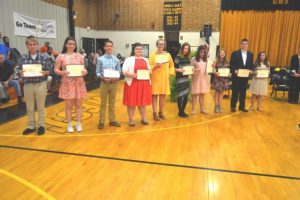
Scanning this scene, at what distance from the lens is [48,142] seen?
12.6 ft

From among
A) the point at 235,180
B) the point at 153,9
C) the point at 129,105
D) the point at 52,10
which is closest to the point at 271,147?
the point at 235,180

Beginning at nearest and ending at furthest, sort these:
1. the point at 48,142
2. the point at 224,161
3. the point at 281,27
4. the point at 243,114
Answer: the point at 224,161 → the point at 48,142 → the point at 243,114 → the point at 281,27

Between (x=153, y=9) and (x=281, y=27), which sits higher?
(x=153, y=9)

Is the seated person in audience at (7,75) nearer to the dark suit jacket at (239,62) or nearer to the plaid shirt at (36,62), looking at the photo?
the plaid shirt at (36,62)

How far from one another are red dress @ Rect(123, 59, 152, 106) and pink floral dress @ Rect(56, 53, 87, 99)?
→ 0.77m

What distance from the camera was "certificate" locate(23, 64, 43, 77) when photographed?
3762 millimetres

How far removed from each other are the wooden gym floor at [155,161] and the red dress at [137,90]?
0.49 metres

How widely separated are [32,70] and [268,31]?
1154 centimetres

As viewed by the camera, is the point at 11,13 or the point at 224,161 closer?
the point at 224,161

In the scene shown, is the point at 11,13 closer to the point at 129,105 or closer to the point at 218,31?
the point at 129,105

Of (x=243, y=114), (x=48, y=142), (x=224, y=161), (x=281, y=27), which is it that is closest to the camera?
(x=224, y=161)

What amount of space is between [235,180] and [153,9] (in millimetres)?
12009

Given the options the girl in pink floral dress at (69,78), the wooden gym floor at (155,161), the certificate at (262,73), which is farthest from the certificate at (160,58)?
the certificate at (262,73)

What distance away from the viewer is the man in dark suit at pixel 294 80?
22.0 ft
